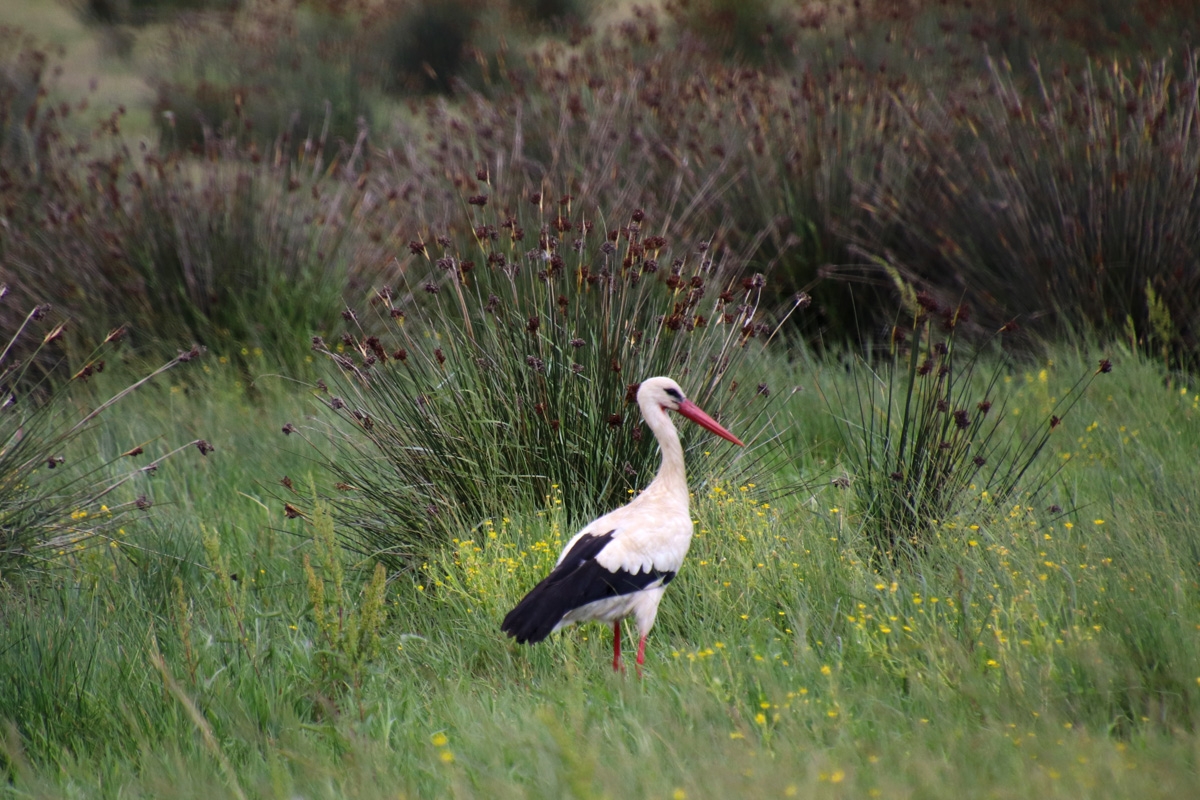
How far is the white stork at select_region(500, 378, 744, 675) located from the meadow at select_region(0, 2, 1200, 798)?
161mm

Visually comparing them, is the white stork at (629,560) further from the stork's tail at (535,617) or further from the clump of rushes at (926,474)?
the clump of rushes at (926,474)

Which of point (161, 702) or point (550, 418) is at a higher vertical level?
point (550, 418)

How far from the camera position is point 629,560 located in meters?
3.00

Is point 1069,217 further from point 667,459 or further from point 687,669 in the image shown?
point 687,669

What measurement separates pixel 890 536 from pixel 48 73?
1803 cm

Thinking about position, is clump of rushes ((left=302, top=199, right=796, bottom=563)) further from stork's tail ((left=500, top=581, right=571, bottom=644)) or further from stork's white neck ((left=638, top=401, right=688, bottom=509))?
stork's tail ((left=500, top=581, right=571, bottom=644))

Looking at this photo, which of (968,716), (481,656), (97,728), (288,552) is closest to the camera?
(968,716)

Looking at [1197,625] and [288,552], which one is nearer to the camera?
[1197,625]

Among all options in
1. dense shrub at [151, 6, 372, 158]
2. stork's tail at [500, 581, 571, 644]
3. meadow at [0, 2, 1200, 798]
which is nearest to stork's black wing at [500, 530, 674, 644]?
stork's tail at [500, 581, 571, 644]

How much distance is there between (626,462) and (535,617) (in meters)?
1.09

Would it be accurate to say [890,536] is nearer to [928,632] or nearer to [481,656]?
[928,632]

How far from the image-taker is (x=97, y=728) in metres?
2.96

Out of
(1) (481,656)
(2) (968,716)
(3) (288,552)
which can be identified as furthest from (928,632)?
(3) (288,552)

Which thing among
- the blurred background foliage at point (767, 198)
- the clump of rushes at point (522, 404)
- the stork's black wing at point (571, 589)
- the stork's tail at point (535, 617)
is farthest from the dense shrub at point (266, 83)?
the stork's tail at point (535, 617)
